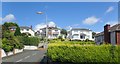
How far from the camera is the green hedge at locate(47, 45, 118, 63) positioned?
61.0 feet

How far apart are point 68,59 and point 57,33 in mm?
105856

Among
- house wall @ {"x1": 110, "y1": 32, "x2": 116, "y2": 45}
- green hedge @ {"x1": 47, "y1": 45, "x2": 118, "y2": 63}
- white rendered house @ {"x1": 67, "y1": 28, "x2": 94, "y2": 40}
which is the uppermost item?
white rendered house @ {"x1": 67, "y1": 28, "x2": 94, "y2": 40}

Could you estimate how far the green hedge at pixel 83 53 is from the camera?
1858 centimetres

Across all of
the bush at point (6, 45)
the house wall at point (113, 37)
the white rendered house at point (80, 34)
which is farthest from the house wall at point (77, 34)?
the house wall at point (113, 37)

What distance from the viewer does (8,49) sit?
35.1 meters

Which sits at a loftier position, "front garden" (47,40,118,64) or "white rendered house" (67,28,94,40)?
"white rendered house" (67,28,94,40)

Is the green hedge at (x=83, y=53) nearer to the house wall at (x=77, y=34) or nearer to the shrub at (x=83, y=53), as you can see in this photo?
the shrub at (x=83, y=53)

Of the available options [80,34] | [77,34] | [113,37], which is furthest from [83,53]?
[77,34]

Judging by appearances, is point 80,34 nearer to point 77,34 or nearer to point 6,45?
point 77,34

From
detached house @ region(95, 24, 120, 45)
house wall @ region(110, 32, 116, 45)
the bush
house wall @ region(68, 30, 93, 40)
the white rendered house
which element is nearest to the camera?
detached house @ region(95, 24, 120, 45)

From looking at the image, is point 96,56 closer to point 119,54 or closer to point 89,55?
point 89,55

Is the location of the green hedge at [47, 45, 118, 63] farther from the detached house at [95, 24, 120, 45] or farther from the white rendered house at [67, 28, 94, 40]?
the white rendered house at [67, 28, 94, 40]

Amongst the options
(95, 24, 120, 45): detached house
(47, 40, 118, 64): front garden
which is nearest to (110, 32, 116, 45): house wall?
(95, 24, 120, 45): detached house

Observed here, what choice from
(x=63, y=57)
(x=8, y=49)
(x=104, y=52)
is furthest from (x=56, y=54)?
(x=8, y=49)
